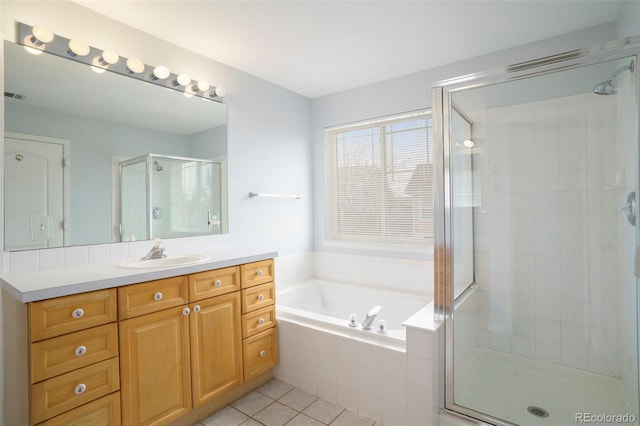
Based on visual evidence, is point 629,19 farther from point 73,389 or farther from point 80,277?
point 73,389

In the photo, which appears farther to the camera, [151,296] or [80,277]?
[151,296]

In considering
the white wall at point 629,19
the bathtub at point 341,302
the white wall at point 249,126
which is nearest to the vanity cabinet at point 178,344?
the bathtub at point 341,302

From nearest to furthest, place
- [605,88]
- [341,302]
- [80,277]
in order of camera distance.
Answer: [80,277]
[605,88]
[341,302]

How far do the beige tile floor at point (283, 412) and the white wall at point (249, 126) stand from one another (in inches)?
46.9

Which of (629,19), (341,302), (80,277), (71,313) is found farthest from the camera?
(341,302)

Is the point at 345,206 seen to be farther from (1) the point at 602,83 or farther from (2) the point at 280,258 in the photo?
(1) the point at 602,83

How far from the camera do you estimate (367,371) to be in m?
1.95

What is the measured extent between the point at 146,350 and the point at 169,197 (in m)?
1.04

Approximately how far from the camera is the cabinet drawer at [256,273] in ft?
6.91

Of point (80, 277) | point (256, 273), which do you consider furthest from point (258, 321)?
point (80, 277)

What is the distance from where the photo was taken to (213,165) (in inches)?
100

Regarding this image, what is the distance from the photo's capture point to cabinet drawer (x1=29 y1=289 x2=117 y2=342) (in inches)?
50.1

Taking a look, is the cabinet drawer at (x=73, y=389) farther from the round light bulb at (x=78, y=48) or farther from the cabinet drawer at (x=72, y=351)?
the round light bulb at (x=78, y=48)

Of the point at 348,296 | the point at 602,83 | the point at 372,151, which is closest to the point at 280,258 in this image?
the point at 348,296
